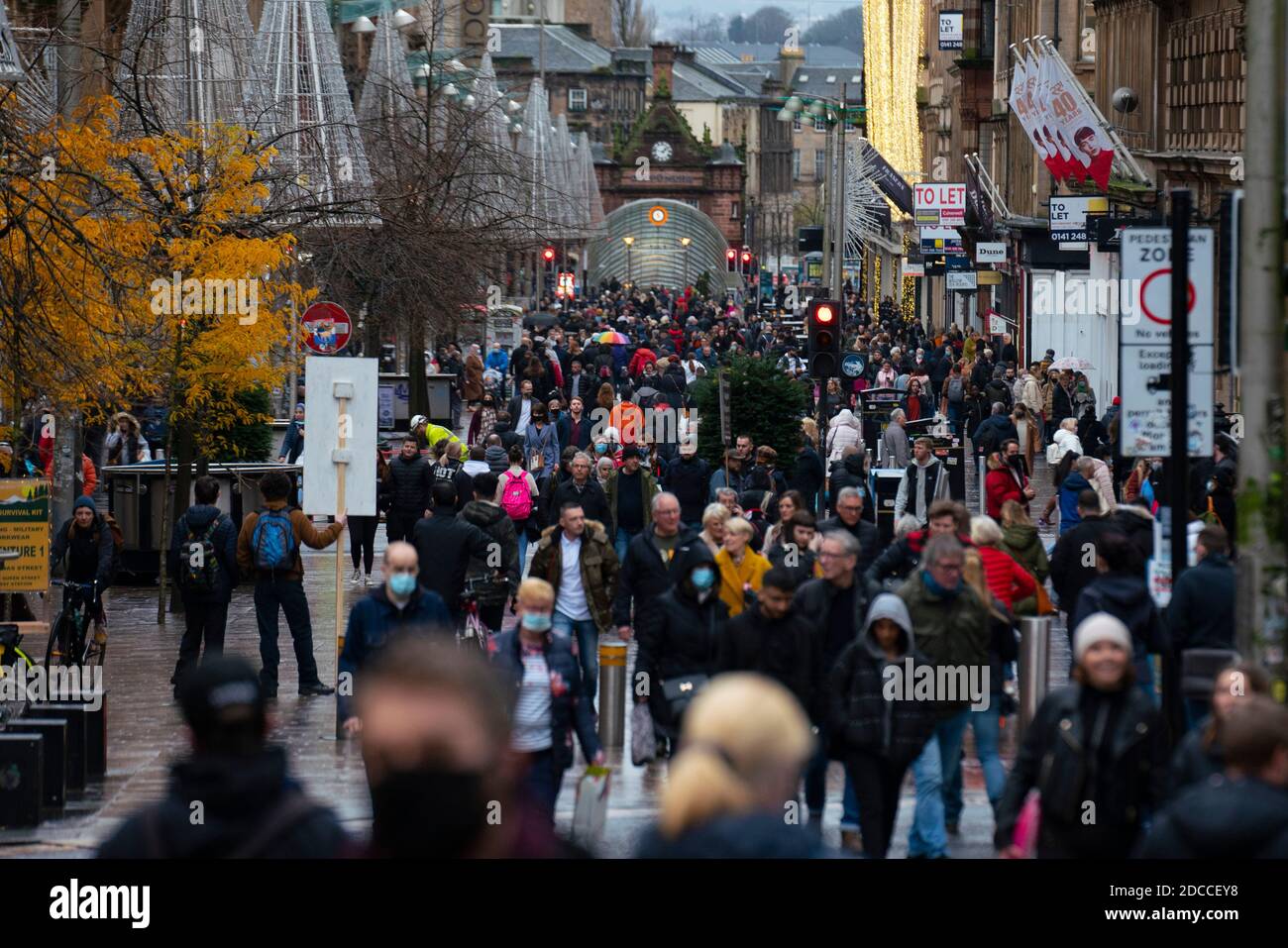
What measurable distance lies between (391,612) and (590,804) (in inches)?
73.9

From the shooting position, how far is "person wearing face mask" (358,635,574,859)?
4.73 metres

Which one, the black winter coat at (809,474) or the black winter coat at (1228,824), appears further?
the black winter coat at (809,474)

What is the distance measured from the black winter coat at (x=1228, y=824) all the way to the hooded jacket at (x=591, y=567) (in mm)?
8858

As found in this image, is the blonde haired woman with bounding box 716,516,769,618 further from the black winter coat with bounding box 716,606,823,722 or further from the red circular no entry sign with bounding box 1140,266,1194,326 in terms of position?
the red circular no entry sign with bounding box 1140,266,1194,326

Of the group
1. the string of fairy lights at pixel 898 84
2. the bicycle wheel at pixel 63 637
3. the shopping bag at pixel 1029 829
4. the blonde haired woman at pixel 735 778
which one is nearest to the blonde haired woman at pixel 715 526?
the bicycle wheel at pixel 63 637

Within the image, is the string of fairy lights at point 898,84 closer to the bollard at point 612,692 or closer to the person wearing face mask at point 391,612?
the bollard at point 612,692

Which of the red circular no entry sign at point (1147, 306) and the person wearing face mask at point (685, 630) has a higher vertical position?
the red circular no entry sign at point (1147, 306)

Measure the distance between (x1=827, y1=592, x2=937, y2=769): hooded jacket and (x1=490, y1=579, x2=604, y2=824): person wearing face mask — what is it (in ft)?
4.03

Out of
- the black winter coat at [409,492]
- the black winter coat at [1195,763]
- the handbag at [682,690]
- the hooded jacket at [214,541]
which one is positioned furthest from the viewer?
the black winter coat at [409,492]

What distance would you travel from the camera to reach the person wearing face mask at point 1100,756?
333 inches

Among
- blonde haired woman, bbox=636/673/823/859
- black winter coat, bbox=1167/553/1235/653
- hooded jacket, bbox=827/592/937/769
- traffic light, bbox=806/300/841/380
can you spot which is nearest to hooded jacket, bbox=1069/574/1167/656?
black winter coat, bbox=1167/553/1235/653
